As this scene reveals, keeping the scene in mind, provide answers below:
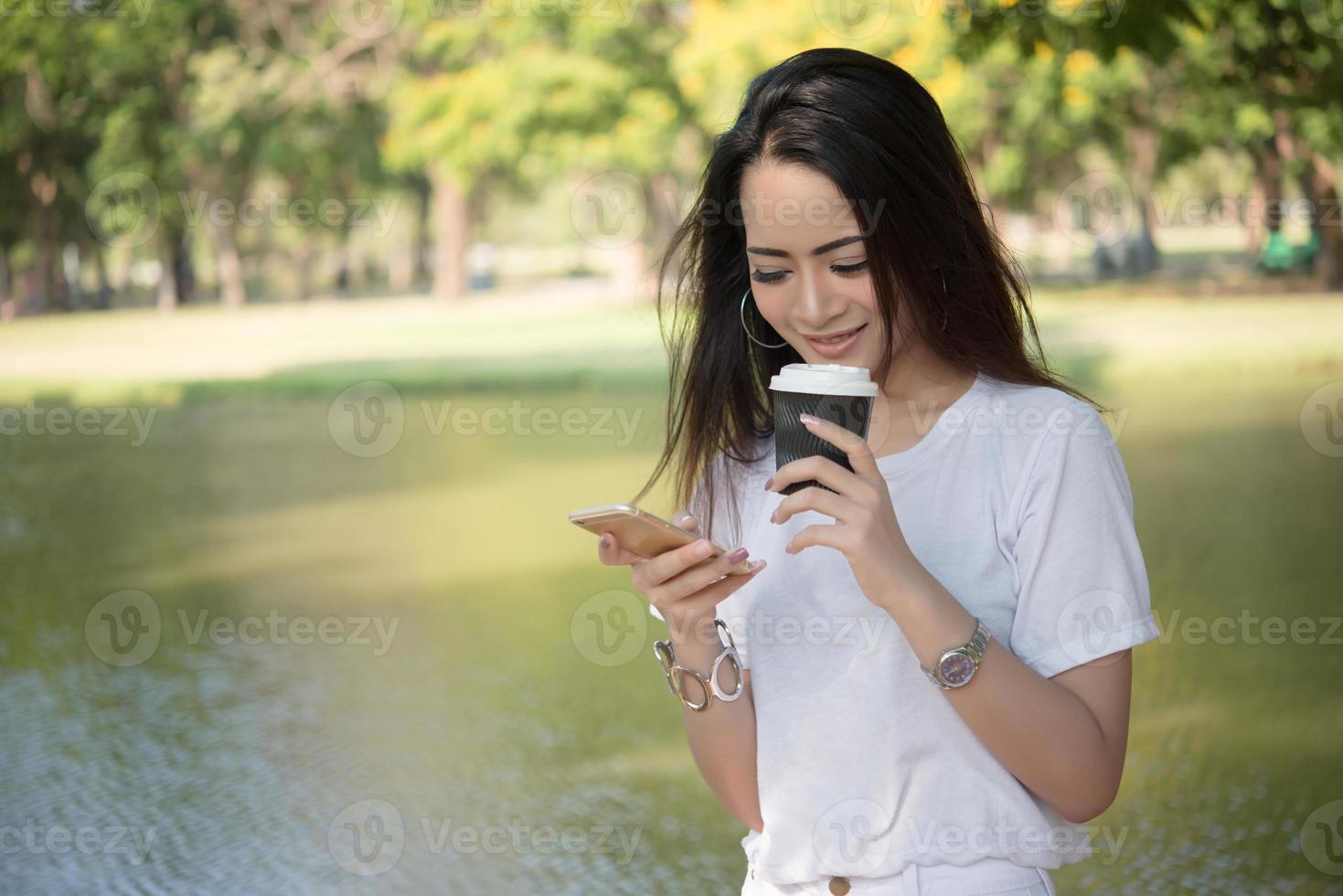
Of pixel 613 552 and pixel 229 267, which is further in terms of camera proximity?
pixel 229 267

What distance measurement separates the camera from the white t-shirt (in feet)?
5.33

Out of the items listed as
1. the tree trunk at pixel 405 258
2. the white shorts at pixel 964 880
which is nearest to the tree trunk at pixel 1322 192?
the white shorts at pixel 964 880

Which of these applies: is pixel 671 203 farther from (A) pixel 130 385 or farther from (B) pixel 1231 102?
(A) pixel 130 385

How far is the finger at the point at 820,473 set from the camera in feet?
4.99

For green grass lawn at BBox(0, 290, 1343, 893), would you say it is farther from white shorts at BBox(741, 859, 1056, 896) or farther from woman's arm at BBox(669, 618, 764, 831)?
white shorts at BBox(741, 859, 1056, 896)

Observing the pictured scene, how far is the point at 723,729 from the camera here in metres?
1.83

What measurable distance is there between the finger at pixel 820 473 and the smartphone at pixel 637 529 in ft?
0.46

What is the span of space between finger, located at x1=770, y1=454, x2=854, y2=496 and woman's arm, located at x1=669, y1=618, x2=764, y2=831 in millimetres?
316

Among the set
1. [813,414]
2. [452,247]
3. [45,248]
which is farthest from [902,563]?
[45,248]

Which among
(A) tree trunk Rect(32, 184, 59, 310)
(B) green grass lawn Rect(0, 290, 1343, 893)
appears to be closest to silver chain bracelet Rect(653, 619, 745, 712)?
(B) green grass lawn Rect(0, 290, 1343, 893)

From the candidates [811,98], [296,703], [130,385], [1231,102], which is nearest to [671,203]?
[1231,102]

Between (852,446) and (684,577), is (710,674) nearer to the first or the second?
(684,577)

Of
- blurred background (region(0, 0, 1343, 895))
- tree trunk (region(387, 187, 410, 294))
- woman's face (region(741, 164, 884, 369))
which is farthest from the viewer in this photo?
tree trunk (region(387, 187, 410, 294))

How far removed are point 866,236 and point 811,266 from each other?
0.07m
